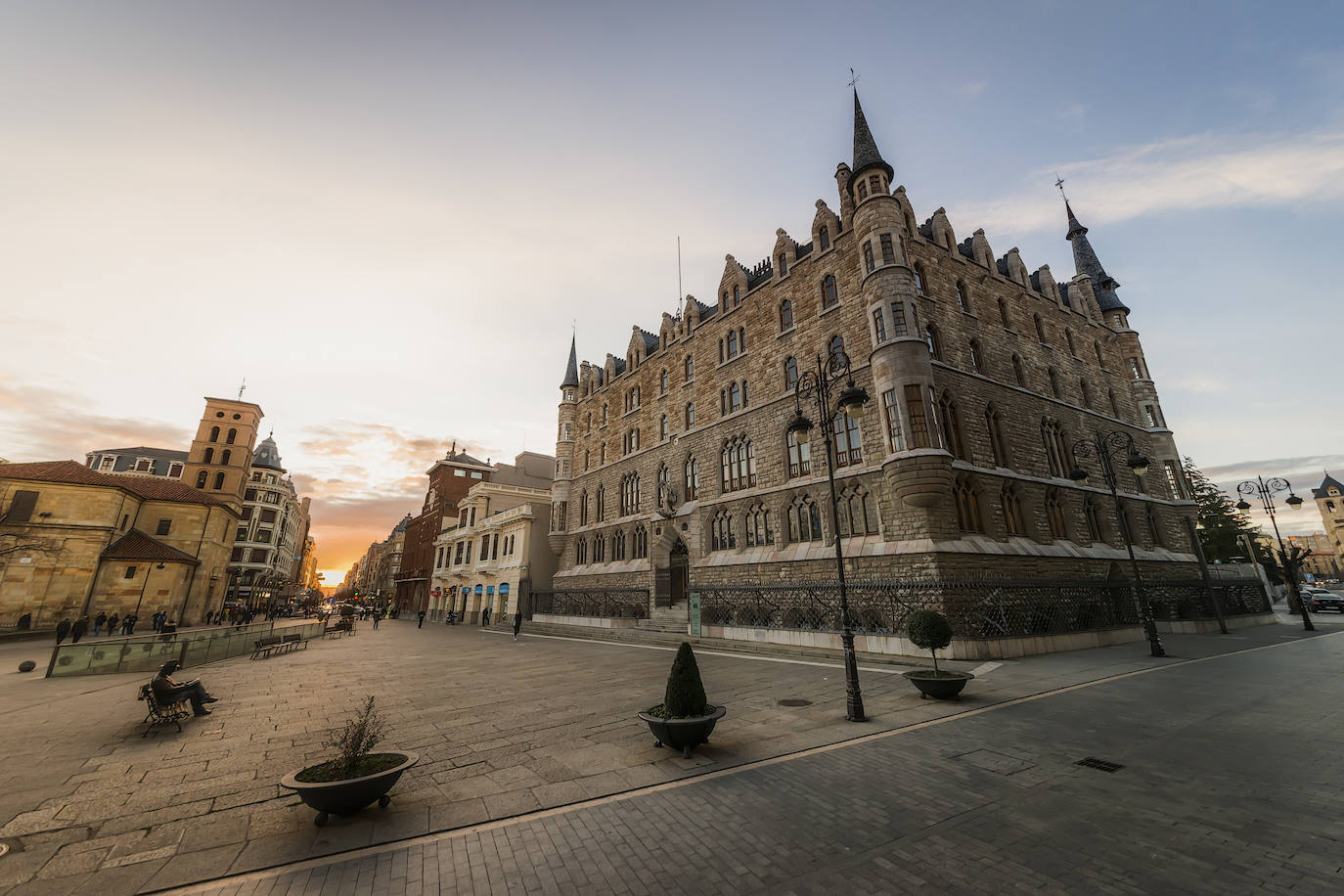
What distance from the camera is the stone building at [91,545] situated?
1019 inches

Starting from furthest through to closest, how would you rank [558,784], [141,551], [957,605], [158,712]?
[141,551] < [957,605] < [158,712] < [558,784]

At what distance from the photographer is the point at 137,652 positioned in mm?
14141

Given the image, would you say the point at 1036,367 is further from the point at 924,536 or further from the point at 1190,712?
the point at 1190,712

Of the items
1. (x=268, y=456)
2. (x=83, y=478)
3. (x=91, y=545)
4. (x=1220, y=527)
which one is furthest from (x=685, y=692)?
(x=268, y=456)

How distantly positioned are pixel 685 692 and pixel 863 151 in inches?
911

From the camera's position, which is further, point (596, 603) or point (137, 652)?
point (596, 603)

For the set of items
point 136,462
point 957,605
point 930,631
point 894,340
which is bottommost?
point 930,631

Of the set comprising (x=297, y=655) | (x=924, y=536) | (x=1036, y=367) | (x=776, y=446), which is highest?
(x=1036, y=367)

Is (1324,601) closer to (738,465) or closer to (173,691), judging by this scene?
(738,465)

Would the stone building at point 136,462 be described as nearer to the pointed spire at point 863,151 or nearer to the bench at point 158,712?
the bench at point 158,712

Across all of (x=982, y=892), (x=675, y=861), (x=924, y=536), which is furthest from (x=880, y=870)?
(x=924, y=536)

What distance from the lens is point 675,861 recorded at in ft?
13.0

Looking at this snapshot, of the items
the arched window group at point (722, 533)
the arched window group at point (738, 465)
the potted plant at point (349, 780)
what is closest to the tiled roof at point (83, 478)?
the arched window group at point (722, 533)

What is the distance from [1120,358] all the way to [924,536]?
27.2 meters
